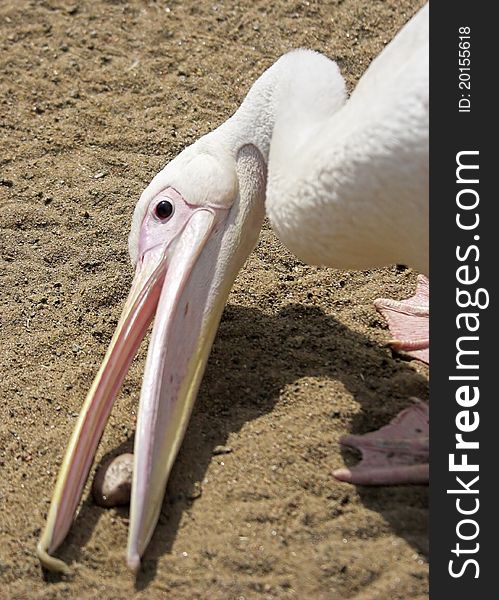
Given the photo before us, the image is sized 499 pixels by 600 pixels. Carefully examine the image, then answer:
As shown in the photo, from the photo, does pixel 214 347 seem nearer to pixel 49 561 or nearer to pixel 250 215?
pixel 250 215

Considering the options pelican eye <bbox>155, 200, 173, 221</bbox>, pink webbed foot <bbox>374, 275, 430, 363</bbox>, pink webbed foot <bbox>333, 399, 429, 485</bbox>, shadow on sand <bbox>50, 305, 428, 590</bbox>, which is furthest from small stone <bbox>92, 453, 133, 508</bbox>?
pink webbed foot <bbox>374, 275, 430, 363</bbox>

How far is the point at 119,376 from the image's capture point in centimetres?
360

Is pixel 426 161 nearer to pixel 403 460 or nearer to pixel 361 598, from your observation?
pixel 403 460

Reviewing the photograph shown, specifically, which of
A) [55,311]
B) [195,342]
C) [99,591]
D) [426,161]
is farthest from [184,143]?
[99,591]

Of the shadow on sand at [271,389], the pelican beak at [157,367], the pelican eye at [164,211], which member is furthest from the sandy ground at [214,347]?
the pelican eye at [164,211]

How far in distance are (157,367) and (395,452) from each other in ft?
3.03

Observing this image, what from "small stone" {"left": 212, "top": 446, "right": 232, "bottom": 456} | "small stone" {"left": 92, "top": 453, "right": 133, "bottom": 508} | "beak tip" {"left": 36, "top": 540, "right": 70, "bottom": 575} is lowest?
"beak tip" {"left": 36, "top": 540, "right": 70, "bottom": 575}

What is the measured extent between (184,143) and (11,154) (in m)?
0.94

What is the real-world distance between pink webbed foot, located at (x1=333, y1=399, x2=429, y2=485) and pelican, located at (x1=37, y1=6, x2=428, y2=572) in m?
0.57

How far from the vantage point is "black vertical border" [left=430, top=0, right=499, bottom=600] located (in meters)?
3.18

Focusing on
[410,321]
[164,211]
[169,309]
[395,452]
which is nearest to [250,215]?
[164,211]

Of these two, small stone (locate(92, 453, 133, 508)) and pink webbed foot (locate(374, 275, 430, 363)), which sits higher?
pink webbed foot (locate(374, 275, 430, 363))

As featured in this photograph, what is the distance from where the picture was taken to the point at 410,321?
4211 mm

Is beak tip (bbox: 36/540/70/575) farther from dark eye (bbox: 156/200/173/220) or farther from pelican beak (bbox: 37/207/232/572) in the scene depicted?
dark eye (bbox: 156/200/173/220)
